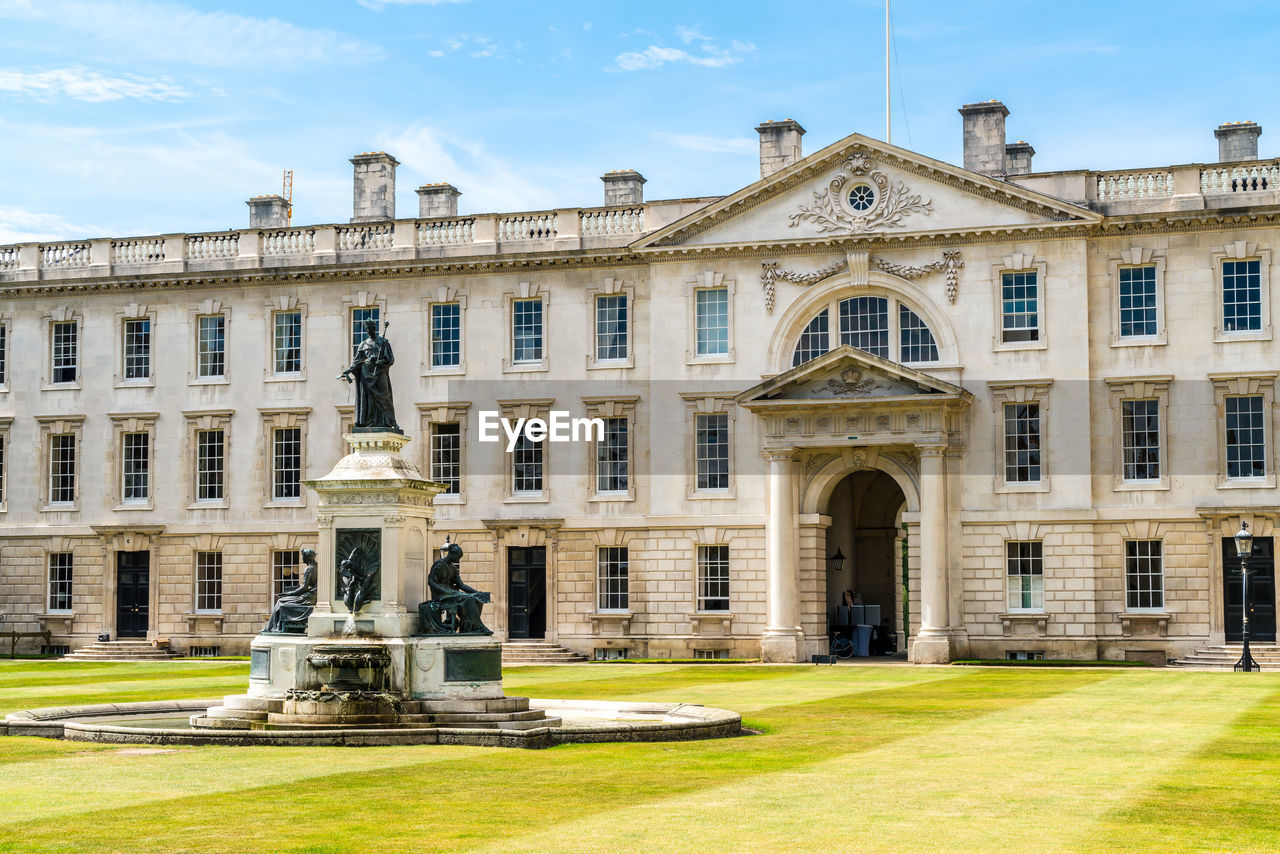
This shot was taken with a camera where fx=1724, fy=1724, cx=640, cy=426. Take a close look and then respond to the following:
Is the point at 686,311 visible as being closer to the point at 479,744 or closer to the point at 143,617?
the point at 143,617

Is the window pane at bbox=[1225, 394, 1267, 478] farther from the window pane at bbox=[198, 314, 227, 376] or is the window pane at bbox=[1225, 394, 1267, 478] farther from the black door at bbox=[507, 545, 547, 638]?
the window pane at bbox=[198, 314, 227, 376]

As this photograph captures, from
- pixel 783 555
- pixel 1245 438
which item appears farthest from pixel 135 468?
pixel 1245 438

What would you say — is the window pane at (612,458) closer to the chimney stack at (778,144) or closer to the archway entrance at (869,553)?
the archway entrance at (869,553)

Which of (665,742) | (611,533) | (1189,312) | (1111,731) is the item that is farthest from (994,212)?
(665,742)

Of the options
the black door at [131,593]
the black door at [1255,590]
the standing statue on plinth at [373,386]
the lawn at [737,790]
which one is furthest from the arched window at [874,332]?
the standing statue on plinth at [373,386]

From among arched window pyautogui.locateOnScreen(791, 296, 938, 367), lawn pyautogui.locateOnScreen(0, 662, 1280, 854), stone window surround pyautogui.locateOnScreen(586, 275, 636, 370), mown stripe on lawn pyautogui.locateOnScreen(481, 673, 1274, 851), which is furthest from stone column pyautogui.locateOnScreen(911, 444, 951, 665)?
mown stripe on lawn pyautogui.locateOnScreen(481, 673, 1274, 851)

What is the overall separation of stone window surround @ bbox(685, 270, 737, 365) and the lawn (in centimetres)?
2118

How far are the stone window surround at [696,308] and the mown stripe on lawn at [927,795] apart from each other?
23.2m

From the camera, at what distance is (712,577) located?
46156 millimetres

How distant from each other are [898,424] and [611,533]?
28.3 feet

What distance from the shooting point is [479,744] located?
65.2 ft

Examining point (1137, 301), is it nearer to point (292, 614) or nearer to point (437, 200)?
point (437, 200)

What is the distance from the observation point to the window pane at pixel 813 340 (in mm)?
45312

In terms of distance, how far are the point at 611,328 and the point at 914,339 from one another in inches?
333
